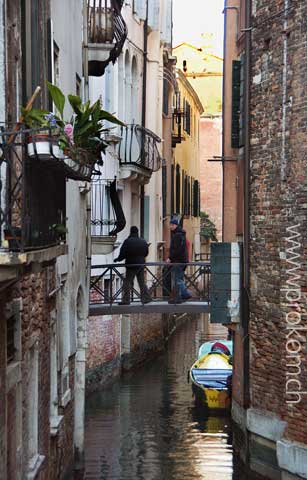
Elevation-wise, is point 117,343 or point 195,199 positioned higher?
point 195,199

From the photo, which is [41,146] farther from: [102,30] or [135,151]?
[135,151]

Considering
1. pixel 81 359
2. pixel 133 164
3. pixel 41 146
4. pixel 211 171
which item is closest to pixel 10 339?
pixel 41 146

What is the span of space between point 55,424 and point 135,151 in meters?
15.4

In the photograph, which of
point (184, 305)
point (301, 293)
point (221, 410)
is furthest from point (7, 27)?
point (221, 410)

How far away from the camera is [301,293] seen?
46.6ft

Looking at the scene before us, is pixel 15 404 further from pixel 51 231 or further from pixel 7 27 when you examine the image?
pixel 7 27

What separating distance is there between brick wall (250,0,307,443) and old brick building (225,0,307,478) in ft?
0.05

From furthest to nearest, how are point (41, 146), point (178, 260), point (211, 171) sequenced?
1. point (211, 171)
2. point (178, 260)
3. point (41, 146)

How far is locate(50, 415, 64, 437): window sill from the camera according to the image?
1267cm

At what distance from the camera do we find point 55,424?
12.9 meters

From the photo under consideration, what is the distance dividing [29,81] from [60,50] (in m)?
4.54

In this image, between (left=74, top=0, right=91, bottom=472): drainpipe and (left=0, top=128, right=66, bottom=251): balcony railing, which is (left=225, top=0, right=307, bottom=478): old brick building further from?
(left=0, top=128, right=66, bottom=251): balcony railing

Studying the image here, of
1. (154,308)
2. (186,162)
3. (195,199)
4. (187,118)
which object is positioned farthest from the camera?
(195,199)

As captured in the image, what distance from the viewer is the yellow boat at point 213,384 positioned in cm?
2148
